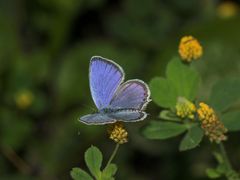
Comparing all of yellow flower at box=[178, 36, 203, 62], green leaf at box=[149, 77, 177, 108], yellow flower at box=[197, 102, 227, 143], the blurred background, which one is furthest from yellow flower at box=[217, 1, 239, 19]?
yellow flower at box=[197, 102, 227, 143]

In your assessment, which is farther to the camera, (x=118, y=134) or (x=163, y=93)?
(x=163, y=93)

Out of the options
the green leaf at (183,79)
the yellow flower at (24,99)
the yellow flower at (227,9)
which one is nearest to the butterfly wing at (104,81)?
the green leaf at (183,79)

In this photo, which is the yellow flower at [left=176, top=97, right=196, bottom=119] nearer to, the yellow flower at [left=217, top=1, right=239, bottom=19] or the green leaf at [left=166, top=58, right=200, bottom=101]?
the green leaf at [left=166, top=58, right=200, bottom=101]

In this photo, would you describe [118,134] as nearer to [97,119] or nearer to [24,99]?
[97,119]

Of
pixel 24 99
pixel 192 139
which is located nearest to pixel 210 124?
pixel 192 139

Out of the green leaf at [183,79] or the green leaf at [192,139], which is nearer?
the green leaf at [192,139]

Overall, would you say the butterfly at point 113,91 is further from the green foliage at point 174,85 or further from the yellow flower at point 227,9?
the yellow flower at point 227,9
